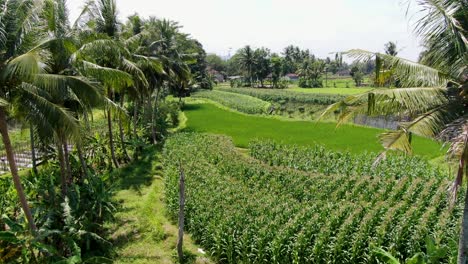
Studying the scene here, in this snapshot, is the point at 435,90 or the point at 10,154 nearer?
the point at 435,90

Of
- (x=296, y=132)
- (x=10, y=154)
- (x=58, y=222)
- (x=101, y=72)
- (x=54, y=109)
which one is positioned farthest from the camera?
(x=296, y=132)

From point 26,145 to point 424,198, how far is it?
67.5 ft

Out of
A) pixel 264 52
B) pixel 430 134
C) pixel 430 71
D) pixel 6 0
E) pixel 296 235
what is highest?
pixel 264 52

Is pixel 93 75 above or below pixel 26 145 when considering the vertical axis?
above

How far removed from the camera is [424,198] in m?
11.0

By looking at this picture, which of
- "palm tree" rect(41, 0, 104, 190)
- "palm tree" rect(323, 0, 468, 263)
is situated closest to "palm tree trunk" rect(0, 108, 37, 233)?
"palm tree" rect(41, 0, 104, 190)

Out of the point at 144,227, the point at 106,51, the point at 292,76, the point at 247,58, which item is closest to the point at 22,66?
the point at 106,51

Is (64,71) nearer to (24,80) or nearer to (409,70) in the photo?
(24,80)

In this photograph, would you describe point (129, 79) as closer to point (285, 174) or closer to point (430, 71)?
point (285, 174)

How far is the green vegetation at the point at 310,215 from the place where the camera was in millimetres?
8406

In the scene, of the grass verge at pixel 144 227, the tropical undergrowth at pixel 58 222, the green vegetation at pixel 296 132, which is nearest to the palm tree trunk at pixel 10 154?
the tropical undergrowth at pixel 58 222

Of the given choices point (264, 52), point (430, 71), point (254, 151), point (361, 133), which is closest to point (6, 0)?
point (430, 71)

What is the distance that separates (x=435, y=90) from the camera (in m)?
5.61

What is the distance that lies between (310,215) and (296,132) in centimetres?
1576
